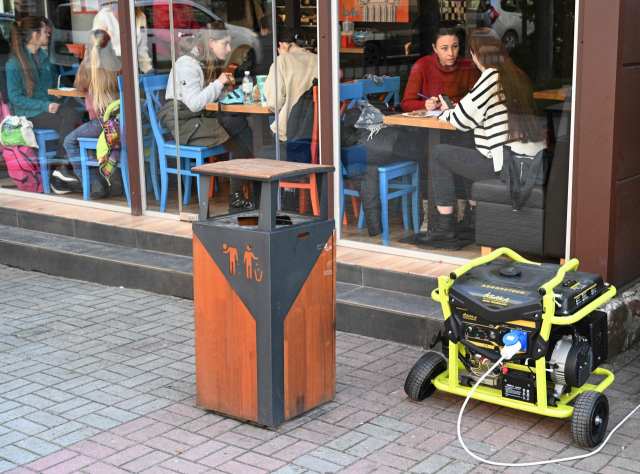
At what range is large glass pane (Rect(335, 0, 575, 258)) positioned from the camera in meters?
5.39

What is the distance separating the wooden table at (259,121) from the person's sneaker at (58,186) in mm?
2348

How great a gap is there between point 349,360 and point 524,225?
1575mm

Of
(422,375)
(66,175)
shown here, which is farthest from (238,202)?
(422,375)

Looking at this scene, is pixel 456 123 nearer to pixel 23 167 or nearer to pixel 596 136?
pixel 596 136

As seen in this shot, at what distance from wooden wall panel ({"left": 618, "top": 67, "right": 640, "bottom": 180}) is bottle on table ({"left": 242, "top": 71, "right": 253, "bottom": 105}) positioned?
10.4 ft

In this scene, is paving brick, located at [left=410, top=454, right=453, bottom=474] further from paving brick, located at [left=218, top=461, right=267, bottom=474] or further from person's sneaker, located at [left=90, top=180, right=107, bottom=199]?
person's sneaker, located at [left=90, top=180, right=107, bottom=199]

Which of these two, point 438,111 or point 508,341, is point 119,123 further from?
point 508,341

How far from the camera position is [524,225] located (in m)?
5.71

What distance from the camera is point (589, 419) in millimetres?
3910

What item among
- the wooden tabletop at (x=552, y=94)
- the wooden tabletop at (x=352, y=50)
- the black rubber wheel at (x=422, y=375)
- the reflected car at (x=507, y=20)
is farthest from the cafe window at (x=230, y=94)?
the black rubber wheel at (x=422, y=375)

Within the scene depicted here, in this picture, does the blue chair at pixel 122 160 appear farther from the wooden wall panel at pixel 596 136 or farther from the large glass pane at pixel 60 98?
the wooden wall panel at pixel 596 136

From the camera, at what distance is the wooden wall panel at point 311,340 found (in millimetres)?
4238

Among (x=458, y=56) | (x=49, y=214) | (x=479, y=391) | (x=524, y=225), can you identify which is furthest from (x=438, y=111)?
(x=49, y=214)

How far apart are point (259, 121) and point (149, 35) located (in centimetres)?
139
